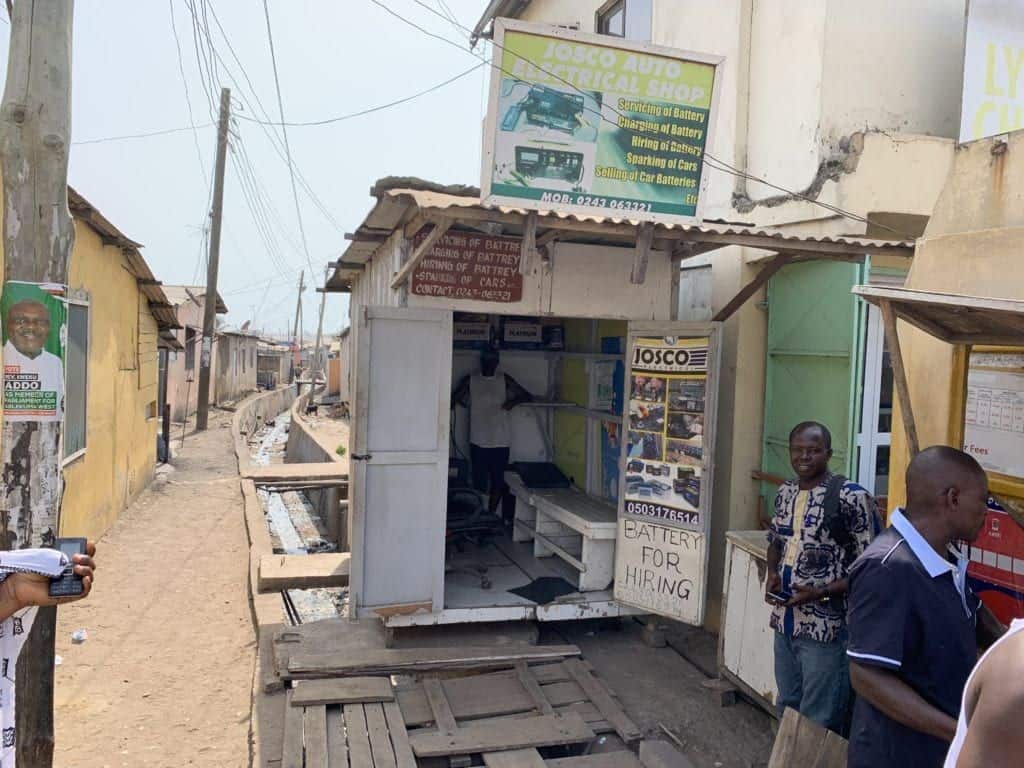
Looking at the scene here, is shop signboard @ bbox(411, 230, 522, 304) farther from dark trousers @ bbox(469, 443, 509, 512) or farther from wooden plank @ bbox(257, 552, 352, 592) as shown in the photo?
dark trousers @ bbox(469, 443, 509, 512)

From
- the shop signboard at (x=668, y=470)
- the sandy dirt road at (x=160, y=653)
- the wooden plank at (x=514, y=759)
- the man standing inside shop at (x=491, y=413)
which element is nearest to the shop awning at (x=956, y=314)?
the shop signboard at (x=668, y=470)

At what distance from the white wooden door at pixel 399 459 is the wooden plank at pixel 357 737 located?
0.97m

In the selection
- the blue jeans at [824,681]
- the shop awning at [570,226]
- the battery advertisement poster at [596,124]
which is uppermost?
the battery advertisement poster at [596,124]

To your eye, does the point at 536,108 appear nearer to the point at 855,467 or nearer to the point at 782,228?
the point at 782,228

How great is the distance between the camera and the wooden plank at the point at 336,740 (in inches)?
161

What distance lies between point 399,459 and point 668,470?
6.79 ft

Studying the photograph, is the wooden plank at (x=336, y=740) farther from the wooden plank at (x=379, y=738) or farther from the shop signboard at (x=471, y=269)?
the shop signboard at (x=471, y=269)

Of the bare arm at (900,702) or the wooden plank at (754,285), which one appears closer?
the bare arm at (900,702)

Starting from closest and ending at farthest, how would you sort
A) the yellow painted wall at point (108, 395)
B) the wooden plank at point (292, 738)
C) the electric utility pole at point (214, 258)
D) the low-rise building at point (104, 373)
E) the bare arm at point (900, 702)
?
the bare arm at point (900, 702)
the wooden plank at point (292, 738)
the low-rise building at point (104, 373)
the yellow painted wall at point (108, 395)
the electric utility pole at point (214, 258)

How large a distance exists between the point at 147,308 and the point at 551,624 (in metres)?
9.14

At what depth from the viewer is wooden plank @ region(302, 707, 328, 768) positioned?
4.04m

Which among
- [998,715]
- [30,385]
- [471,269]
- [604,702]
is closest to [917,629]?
[998,715]

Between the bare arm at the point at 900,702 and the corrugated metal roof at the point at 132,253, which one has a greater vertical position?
the corrugated metal roof at the point at 132,253

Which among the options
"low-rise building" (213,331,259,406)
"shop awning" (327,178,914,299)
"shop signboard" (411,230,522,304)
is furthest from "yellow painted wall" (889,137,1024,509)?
"low-rise building" (213,331,259,406)
